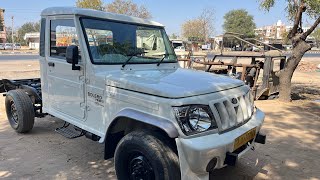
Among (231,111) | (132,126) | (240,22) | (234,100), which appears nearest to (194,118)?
(231,111)

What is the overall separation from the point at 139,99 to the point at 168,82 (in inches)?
15.4

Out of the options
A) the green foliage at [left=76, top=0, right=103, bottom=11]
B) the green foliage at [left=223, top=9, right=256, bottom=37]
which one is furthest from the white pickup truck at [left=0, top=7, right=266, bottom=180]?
the green foliage at [left=223, top=9, right=256, bottom=37]

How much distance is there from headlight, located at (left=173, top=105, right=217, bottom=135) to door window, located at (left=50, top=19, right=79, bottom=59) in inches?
78.2

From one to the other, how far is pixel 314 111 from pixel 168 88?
22.0 feet

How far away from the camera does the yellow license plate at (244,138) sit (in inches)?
132

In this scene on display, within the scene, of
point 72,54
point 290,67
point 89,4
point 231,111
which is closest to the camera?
point 231,111

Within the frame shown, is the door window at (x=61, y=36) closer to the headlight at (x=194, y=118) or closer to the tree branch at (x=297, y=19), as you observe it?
the headlight at (x=194, y=118)

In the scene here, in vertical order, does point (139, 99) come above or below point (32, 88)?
above

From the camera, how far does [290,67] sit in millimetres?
9750

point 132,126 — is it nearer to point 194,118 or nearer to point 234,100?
point 194,118

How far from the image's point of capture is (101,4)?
34750mm

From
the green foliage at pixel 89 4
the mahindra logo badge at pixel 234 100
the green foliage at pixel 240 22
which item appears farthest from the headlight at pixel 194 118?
the green foliage at pixel 240 22

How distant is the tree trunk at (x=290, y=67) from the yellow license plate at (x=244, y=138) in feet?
21.9

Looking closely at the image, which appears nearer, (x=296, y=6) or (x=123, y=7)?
(x=296, y=6)
